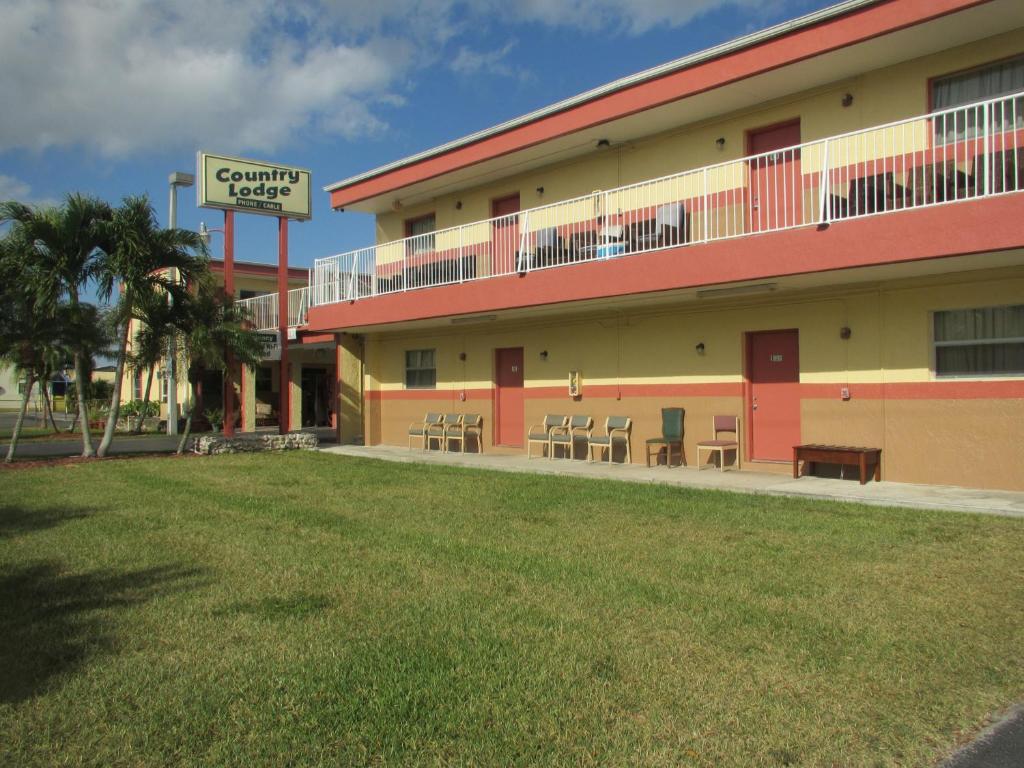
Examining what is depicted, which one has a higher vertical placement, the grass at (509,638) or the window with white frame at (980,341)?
the window with white frame at (980,341)

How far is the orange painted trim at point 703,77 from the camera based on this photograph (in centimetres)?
1032

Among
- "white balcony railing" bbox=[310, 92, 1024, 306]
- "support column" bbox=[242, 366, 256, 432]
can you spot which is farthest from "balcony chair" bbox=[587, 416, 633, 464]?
"support column" bbox=[242, 366, 256, 432]

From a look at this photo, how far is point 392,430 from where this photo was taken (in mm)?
20312

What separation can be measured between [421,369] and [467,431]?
9.43 ft

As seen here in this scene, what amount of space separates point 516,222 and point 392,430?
6.80 meters

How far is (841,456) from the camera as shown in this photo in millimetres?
11172

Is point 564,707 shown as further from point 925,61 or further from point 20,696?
point 925,61

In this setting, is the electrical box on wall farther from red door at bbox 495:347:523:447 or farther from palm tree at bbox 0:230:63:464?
palm tree at bbox 0:230:63:464

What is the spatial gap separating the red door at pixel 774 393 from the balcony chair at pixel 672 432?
4.13 feet

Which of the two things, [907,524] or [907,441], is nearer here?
[907,524]

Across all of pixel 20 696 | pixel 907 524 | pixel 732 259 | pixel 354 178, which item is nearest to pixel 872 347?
pixel 732 259

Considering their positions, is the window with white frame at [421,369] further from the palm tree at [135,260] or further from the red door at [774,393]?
the red door at [774,393]

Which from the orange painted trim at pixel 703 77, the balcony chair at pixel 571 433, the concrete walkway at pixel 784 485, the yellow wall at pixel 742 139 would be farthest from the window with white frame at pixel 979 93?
the balcony chair at pixel 571 433

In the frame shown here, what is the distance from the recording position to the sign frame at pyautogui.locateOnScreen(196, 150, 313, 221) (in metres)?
19.5
